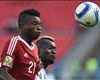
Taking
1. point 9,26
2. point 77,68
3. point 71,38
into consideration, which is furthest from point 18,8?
point 77,68

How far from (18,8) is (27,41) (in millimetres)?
9712

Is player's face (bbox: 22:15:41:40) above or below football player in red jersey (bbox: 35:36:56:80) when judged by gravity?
above

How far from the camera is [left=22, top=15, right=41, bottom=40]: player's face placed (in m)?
5.22

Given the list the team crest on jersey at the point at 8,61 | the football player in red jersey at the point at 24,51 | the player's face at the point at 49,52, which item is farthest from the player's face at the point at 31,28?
the player's face at the point at 49,52

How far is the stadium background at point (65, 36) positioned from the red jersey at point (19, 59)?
269 inches

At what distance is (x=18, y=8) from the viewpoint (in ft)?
49.0

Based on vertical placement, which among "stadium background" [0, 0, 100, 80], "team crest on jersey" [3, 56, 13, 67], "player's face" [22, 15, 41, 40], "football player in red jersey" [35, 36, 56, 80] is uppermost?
"player's face" [22, 15, 41, 40]

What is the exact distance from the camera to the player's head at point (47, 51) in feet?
20.1

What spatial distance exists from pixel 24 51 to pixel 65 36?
9.10 meters

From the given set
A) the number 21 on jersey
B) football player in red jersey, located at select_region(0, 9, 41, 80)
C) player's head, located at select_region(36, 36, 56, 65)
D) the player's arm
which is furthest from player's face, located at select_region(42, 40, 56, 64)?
the player's arm

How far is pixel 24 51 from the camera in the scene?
5184 mm

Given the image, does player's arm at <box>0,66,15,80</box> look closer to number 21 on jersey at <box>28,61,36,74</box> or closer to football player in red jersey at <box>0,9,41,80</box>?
football player in red jersey at <box>0,9,41,80</box>

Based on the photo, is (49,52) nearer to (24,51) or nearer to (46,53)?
(46,53)

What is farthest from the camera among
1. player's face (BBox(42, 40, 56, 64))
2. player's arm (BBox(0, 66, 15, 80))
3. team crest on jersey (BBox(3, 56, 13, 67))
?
player's face (BBox(42, 40, 56, 64))
